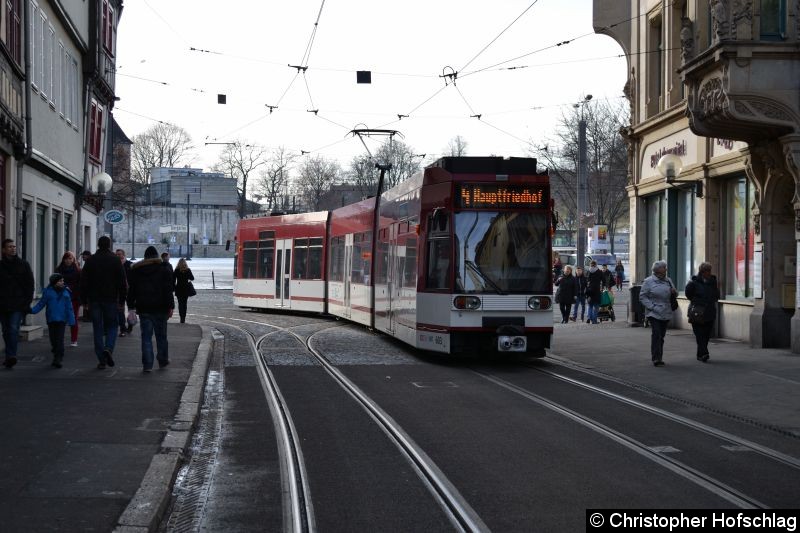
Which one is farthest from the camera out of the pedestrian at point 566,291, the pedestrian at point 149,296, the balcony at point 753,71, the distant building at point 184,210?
the distant building at point 184,210

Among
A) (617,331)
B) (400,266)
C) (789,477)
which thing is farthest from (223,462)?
(617,331)

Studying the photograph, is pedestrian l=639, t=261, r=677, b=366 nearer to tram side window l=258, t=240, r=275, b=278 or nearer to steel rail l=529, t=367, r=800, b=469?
steel rail l=529, t=367, r=800, b=469

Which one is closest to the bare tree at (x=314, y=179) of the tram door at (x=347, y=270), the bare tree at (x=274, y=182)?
the bare tree at (x=274, y=182)

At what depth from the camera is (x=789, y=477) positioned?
827cm

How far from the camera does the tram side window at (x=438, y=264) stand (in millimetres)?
16922

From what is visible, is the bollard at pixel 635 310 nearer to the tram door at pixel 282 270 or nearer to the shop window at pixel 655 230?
the shop window at pixel 655 230

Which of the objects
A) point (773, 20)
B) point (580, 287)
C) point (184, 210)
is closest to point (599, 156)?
point (580, 287)

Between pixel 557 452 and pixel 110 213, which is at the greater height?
pixel 110 213

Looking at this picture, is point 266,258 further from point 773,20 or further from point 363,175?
point 363,175

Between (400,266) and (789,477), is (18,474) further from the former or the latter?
(400,266)

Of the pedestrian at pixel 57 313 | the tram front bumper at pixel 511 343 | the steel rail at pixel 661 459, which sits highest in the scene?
the pedestrian at pixel 57 313

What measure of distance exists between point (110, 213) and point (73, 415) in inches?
769

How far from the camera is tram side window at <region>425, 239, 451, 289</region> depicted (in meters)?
16.9

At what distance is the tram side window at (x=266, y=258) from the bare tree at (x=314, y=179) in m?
63.8
